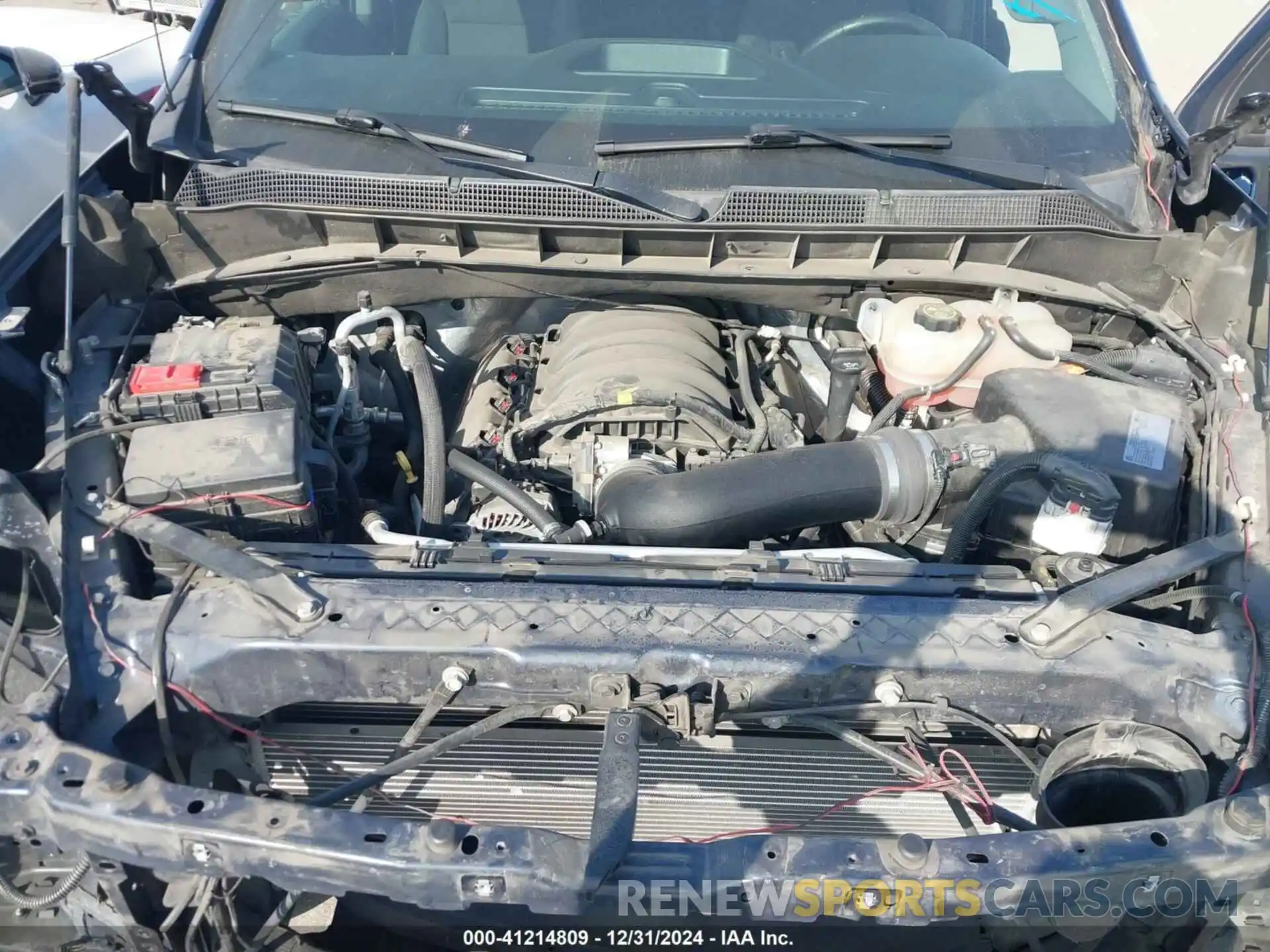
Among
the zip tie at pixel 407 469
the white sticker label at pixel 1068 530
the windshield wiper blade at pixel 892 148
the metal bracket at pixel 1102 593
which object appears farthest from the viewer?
the zip tie at pixel 407 469

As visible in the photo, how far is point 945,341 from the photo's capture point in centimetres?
221

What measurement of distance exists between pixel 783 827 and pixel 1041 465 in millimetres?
825

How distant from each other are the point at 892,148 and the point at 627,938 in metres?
1.76

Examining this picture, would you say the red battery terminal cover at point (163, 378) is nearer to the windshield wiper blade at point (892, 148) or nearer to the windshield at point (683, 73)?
the windshield at point (683, 73)

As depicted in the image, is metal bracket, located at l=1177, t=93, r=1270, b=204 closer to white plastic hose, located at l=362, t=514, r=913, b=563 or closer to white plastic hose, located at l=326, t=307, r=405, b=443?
white plastic hose, located at l=362, t=514, r=913, b=563

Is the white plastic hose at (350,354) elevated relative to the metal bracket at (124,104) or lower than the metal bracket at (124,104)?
lower

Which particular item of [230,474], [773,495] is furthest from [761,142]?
[230,474]

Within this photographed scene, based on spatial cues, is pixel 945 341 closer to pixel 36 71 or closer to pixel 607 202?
pixel 607 202

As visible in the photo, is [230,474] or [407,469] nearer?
[230,474]

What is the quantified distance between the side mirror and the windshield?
325mm

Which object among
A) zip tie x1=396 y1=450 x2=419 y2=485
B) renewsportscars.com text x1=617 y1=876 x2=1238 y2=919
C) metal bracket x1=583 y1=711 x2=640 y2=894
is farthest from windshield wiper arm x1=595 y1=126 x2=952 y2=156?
renewsportscars.com text x1=617 y1=876 x2=1238 y2=919

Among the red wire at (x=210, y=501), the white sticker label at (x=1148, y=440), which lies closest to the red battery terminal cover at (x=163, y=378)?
the red wire at (x=210, y=501)

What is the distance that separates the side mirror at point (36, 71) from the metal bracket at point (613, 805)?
1820 mm

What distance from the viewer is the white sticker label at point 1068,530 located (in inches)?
73.5
